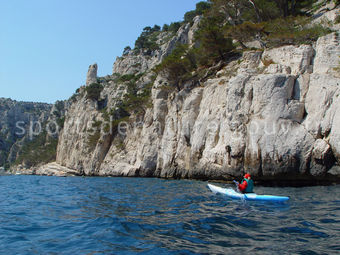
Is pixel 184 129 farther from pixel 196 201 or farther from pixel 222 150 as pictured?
pixel 196 201

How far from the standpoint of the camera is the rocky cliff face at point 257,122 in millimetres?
16672

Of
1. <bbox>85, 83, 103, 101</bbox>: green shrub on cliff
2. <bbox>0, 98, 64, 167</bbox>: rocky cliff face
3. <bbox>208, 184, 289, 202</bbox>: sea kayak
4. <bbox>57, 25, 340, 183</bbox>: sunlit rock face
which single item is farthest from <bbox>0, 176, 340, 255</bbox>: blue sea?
<bbox>0, 98, 64, 167</bbox>: rocky cliff face

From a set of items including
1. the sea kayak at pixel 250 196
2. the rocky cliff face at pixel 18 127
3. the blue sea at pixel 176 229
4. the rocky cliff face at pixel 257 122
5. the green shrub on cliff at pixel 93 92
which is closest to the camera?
the blue sea at pixel 176 229

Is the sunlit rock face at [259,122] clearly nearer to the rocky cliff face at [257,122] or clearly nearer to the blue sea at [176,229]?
the rocky cliff face at [257,122]

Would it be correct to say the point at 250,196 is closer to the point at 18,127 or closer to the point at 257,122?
the point at 257,122

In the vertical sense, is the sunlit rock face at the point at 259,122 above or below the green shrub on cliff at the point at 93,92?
below

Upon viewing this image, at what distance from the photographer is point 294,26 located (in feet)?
84.0

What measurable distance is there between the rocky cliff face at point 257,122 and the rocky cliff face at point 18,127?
219 feet

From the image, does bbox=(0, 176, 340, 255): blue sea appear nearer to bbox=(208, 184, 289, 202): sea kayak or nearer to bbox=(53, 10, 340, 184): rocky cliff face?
bbox=(208, 184, 289, 202): sea kayak

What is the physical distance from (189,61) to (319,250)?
98.5ft

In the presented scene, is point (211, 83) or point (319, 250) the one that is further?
point (211, 83)

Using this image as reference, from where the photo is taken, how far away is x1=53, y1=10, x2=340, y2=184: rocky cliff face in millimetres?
16672

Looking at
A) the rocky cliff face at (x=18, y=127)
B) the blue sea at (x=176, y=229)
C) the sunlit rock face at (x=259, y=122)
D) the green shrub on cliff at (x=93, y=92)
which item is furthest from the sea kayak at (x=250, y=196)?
the rocky cliff face at (x=18, y=127)

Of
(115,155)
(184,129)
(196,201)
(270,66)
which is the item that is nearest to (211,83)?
(184,129)
